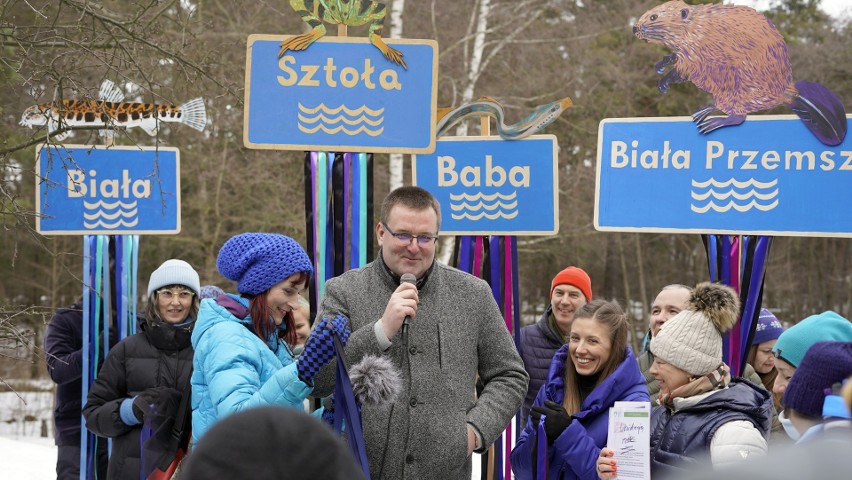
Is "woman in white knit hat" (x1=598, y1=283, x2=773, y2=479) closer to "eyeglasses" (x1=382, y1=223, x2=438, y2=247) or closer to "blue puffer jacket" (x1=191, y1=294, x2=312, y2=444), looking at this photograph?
"eyeglasses" (x1=382, y1=223, x2=438, y2=247)

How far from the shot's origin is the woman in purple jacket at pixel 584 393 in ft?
12.4

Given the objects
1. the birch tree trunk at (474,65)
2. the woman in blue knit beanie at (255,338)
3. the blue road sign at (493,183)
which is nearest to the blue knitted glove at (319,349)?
the woman in blue knit beanie at (255,338)

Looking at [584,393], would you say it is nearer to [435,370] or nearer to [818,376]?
[435,370]

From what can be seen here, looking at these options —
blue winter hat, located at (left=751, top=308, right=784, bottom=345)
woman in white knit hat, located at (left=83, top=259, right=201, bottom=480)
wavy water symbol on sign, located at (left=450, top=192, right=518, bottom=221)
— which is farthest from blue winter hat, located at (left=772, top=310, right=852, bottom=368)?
woman in white knit hat, located at (left=83, top=259, right=201, bottom=480)

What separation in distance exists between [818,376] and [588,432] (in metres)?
1.42

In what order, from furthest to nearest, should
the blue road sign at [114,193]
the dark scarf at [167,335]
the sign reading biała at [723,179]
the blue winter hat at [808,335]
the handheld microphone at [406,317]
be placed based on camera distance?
the blue road sign at [114,193], the dark scarf at [167,335], the sign reading biała at [723,179], the blue winter hat at [808,335], the handheld microphone at [406,317]

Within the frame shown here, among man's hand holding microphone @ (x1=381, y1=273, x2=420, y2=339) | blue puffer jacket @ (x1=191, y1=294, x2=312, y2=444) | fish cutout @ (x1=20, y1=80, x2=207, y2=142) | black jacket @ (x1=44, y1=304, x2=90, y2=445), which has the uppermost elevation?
fish cutout @ (x1=20, y1=80, x2=207, y2=142)

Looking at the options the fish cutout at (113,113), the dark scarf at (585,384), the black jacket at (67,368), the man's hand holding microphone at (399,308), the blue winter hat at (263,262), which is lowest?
the black jacket at (67,368)

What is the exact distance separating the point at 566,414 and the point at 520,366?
0.30m

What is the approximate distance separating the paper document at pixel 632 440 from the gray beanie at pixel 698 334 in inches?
9.3

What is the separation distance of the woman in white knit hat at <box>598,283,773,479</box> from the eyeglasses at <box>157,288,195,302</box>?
8.37ft

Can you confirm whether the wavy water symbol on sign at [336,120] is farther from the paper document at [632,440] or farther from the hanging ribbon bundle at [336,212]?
the paper document at [632,440]

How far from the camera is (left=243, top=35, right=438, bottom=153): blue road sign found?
4.79m

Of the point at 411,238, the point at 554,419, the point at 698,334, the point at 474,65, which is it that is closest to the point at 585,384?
the point at 554,419
